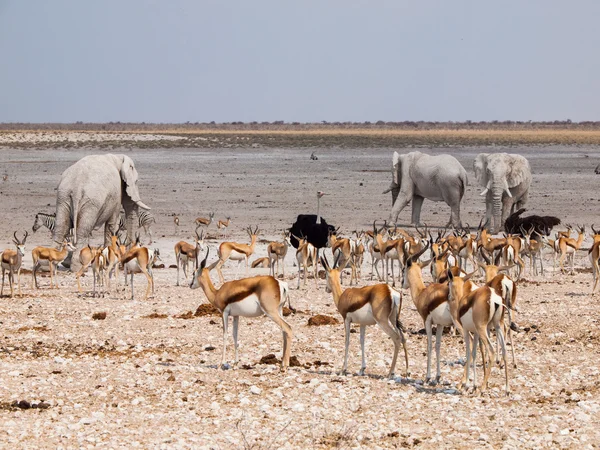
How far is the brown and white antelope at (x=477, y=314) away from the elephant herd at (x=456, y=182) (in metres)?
18.2

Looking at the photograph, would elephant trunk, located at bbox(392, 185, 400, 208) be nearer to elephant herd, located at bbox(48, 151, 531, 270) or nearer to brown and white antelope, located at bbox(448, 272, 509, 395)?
elephant herd, located at bbox(48, 151, 531, 270)

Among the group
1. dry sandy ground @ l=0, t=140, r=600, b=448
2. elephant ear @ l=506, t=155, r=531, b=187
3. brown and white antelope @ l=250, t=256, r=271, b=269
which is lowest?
brown and white antelope @ l=250, t=256, r=271, b=269

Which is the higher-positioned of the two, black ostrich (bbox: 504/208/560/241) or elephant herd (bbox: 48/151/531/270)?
elephant herd (bbox: 48/151/531/270)

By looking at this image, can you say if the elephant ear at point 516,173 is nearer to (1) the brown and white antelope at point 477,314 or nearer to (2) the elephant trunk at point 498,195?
(2) the elephant trunk at point 498,195

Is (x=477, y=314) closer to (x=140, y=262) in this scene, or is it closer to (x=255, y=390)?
(x=255, y=390)

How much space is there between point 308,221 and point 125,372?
13160 millimetres

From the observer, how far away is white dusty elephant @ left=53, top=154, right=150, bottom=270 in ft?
72.6

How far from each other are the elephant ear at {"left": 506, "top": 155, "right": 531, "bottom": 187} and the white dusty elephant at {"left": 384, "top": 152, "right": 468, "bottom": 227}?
4.45 ft

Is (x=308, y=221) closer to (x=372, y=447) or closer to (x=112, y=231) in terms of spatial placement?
(x=112, y=231)

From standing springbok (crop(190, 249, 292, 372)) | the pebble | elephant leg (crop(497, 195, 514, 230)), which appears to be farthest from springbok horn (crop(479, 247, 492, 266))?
elephant leg (crop(497, 195, 514, 230))

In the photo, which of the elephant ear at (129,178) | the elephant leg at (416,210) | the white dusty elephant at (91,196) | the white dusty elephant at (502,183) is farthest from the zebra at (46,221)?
the white dusty elephant at (502,183)

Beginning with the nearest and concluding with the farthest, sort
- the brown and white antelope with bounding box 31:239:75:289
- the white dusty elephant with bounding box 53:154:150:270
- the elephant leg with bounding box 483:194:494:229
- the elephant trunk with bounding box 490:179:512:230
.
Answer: the brown and white antelope with bounding box 31:239:75:289 → the white dusty elephant with bounding box 53:154:150:270 → the elephant trunk with bounding box 490:179:512:230 → the elephant leg with bounding box 483:194:494:229

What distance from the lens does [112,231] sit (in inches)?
937

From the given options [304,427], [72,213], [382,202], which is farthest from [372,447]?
[382,202]
